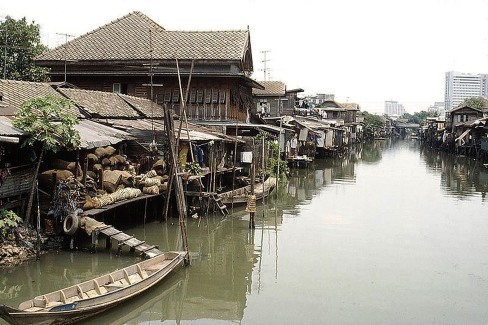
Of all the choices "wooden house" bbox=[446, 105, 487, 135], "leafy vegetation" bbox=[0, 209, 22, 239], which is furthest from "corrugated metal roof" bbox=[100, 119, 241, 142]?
"wooden house" bbox=[446, 105, 487, 135]

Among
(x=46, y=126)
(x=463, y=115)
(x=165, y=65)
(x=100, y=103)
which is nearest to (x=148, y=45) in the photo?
(x=165, y=65)

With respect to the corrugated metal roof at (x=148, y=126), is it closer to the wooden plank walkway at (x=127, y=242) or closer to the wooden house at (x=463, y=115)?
the wooden plank walkway at (x=127, y=242)

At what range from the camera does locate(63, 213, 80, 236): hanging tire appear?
12.4 meters

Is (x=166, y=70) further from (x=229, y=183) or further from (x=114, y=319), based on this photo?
(x=114, y=319)

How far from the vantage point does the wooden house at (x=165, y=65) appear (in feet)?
80.5

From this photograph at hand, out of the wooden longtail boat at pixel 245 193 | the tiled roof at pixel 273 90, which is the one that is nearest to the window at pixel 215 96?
the wooden longtail boat at pixel 245 193

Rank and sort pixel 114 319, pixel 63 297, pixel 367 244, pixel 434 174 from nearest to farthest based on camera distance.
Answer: pixel 63 297
pixel 114 319
pixel 367 244
pixel 434 174

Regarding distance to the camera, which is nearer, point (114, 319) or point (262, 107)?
point (114, 319)

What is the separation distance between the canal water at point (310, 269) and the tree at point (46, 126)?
2615mm

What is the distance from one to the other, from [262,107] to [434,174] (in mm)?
13216

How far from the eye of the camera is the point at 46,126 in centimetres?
1212

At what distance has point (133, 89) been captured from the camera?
26031mm

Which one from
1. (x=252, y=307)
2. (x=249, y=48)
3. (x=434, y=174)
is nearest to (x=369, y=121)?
(x=434, y=174)

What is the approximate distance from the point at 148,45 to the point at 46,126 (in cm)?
1472
